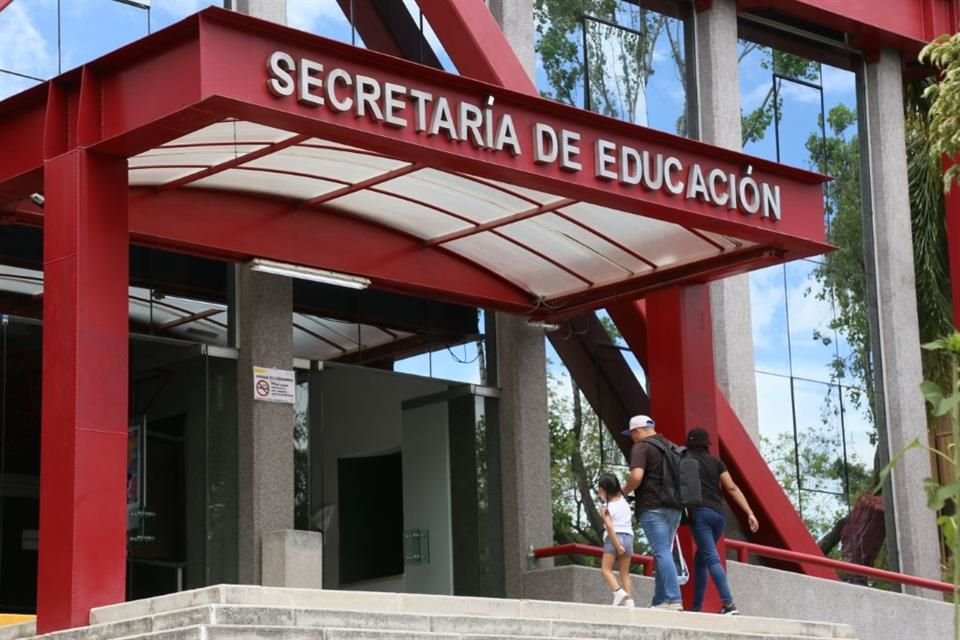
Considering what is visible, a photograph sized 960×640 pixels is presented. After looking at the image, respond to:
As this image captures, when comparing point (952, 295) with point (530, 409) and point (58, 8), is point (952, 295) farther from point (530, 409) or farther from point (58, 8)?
point (58, 8)

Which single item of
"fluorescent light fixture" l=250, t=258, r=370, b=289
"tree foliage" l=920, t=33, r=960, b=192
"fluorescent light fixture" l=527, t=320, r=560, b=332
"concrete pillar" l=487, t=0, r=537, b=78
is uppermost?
"concrete pillar" l=487, t=0, r=537, b=78

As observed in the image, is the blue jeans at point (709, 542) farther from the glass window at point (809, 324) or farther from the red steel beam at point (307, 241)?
the glass window at point (809, 324)

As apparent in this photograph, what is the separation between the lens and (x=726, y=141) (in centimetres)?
1998

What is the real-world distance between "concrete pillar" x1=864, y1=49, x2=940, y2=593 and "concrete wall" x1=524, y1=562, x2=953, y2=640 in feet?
10.8

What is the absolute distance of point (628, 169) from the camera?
13.3 metres

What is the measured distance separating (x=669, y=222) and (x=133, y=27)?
5610 millimetres

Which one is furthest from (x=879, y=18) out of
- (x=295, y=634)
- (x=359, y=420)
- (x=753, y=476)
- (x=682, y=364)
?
(x=295, y=634)

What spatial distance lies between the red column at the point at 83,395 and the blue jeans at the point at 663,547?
15.0 ft

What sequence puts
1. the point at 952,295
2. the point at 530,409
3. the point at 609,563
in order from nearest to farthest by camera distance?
1. the point at 609,563
2. the point at 530,409
3. the point at 952,295

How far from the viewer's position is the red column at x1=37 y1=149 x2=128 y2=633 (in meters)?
10.2

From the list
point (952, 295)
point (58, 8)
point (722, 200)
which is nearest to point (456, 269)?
point (722, 200)

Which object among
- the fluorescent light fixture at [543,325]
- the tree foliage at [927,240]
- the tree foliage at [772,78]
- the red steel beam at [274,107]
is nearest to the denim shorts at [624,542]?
the red steel beam at [274,107]

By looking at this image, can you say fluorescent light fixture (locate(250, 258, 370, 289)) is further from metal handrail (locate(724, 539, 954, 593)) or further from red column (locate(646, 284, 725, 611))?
metal handrail (locate(724, 539, 954, 593))

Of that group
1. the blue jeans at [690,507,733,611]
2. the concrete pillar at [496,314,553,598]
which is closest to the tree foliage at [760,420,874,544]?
the concrete pillar at [496,314,553,598]
